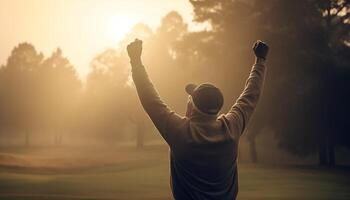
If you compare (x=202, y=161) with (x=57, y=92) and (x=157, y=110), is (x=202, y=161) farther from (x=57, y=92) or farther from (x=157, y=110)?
(x=57, y=92)


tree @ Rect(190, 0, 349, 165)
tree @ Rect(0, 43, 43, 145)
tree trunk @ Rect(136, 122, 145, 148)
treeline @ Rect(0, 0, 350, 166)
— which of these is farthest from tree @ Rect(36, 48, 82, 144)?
tree @ Rect(190, 0, 349, 165)

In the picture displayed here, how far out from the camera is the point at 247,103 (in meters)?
3.42

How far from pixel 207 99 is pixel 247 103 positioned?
0.41 meters

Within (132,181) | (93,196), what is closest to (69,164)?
(132,181)

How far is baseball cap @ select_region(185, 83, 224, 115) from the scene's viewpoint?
10.2ft

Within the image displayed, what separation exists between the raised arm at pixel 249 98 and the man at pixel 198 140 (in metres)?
0.02

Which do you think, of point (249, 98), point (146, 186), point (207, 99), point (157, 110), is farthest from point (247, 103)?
point (146, 186)

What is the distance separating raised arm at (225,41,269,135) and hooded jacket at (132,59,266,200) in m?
0.07

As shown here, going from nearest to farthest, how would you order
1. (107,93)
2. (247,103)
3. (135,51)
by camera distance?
1. (135,51)
2. (247,103)
3. (107,93)

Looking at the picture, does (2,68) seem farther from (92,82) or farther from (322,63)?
(322,63)

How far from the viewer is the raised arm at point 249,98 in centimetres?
325

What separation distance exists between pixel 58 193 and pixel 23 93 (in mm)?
43925

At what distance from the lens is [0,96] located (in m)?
59.2

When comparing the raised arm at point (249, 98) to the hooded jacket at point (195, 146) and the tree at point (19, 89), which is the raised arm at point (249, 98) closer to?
the hooded jacket at point (195, 146)
